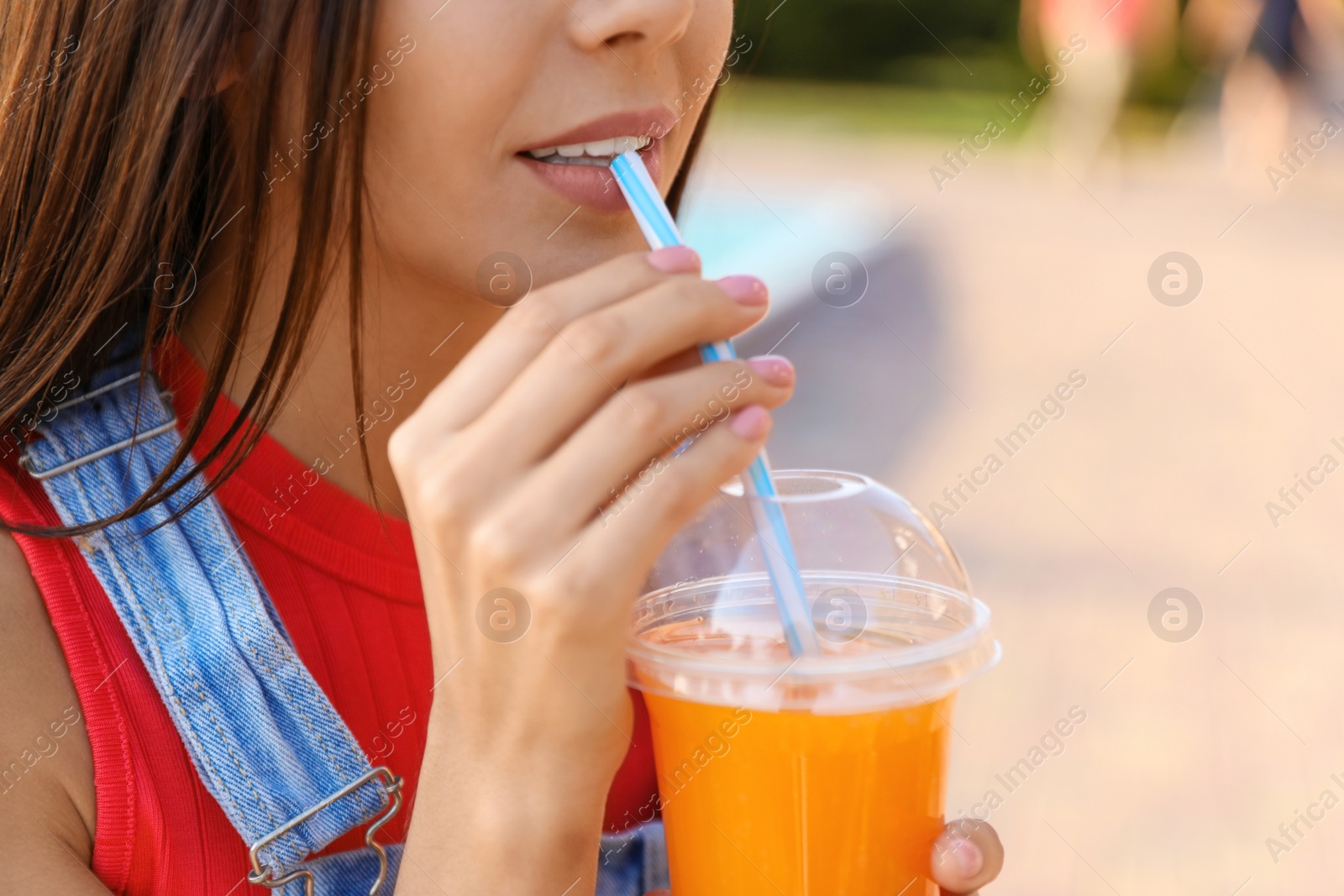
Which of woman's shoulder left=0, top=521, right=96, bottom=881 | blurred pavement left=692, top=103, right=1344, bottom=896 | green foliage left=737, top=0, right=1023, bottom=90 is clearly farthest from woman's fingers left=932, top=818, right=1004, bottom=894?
green foliage left=737, top=0, right=1023, bottom=90

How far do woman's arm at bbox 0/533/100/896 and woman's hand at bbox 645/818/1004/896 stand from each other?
Answer: 1.88ft

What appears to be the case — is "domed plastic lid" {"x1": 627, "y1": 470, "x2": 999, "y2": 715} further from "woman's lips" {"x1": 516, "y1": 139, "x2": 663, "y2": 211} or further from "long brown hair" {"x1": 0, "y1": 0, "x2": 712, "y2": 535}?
"long brown hair" {"x1": 0, "y1": 0, "x2": 712, "y2": 535}

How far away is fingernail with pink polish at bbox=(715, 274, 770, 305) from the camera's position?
1.21 meters

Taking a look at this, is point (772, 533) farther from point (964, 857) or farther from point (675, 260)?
point (964, 857)

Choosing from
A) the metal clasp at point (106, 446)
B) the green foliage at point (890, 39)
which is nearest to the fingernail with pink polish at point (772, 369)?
the metal clasp at point (106, 446)

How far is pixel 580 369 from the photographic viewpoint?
111 cm

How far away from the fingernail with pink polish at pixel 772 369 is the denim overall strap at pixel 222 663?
0.61m

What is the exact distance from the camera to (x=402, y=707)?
1.66 meters

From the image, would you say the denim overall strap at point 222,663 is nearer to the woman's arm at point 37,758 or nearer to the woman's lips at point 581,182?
the woman's arm at point 37,758

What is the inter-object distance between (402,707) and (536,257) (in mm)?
589

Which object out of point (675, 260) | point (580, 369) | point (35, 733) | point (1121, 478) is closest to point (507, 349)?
point (580, 369)

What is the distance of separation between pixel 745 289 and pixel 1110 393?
6.00 meters

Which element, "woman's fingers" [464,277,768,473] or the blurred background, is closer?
"woman's fingers" [464,277,768,473]

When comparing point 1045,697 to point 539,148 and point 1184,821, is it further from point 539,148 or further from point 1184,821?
point 539,148
